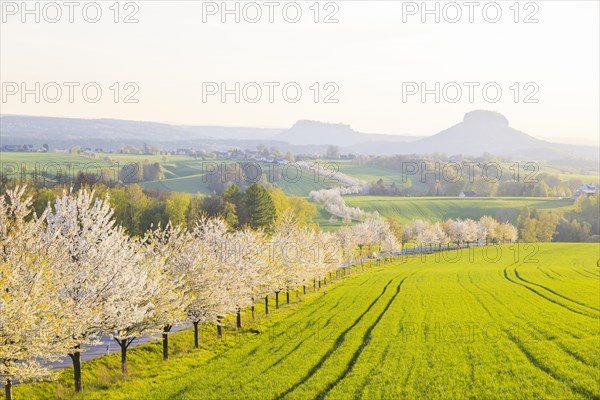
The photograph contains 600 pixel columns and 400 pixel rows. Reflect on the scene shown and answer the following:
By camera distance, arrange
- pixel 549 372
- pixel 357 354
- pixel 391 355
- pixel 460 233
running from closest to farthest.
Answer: pixel 549 372 → pixel 391 355 → pixel 357 354 → pixel 460 233

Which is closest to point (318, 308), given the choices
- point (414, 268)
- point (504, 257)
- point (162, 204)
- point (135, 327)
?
point (135, 327)

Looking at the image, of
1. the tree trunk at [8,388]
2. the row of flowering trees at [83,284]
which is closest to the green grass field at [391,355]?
the row of flowering trees at [83,284]

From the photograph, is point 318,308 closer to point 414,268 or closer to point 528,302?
point 528,302

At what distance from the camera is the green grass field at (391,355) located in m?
27.3

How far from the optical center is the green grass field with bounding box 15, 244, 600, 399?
2734 cm

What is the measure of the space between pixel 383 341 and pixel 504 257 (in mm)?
94544

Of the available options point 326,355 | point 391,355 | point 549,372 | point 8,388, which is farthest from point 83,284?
point 549,372

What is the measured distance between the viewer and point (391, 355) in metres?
34.0

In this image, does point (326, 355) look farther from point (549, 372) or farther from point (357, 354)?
point (549, 372)

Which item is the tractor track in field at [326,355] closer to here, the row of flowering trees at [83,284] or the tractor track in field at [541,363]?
the row of flowering trees at [83,284]

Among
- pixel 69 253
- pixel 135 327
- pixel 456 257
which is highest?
pixel 69 253

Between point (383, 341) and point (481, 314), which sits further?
point (481, 314)

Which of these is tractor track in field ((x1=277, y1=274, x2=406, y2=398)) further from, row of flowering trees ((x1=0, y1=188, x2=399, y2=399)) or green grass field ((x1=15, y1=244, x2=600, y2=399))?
row of flowering trees ((x1=0, y1=188, x2=399, y2=399))

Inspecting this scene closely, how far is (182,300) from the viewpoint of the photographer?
39.4m
